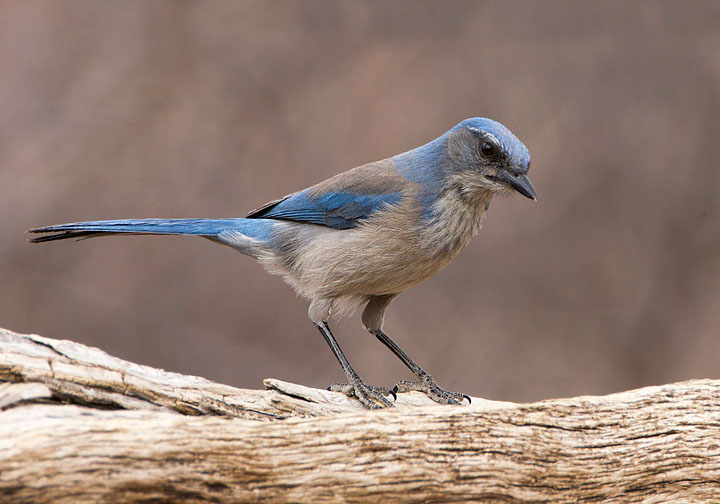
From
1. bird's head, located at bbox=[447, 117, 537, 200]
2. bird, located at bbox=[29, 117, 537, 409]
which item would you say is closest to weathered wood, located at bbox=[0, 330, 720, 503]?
bird, located at bbox=[29, 117, 537, 409]

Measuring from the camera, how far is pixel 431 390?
14.9 ft

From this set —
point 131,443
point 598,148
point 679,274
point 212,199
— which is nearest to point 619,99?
point 598,148

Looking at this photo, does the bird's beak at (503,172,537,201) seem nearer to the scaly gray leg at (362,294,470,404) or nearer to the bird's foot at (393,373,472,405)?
the scaly gray leg at (362,294,470,404)

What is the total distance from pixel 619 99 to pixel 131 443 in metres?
5.48

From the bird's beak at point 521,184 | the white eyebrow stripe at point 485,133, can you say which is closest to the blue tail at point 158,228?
the white eyebrow stripe at point 485,133

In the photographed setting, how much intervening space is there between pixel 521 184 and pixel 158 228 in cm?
200

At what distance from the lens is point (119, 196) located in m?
6.43

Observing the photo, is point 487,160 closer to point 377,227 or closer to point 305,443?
point 377,227

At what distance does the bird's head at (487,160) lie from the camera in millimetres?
4191

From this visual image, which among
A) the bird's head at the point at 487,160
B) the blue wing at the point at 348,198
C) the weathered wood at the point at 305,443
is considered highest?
the blue wing at the point at 348,198

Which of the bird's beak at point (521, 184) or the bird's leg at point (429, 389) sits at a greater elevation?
the bird's beak at point (521, 184)

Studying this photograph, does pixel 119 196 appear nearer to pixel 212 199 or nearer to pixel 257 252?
pixel 212 199

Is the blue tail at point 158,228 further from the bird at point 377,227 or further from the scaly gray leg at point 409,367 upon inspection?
the scaly gray leg at point 409,367

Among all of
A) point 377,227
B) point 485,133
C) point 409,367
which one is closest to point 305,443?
point 377,227
